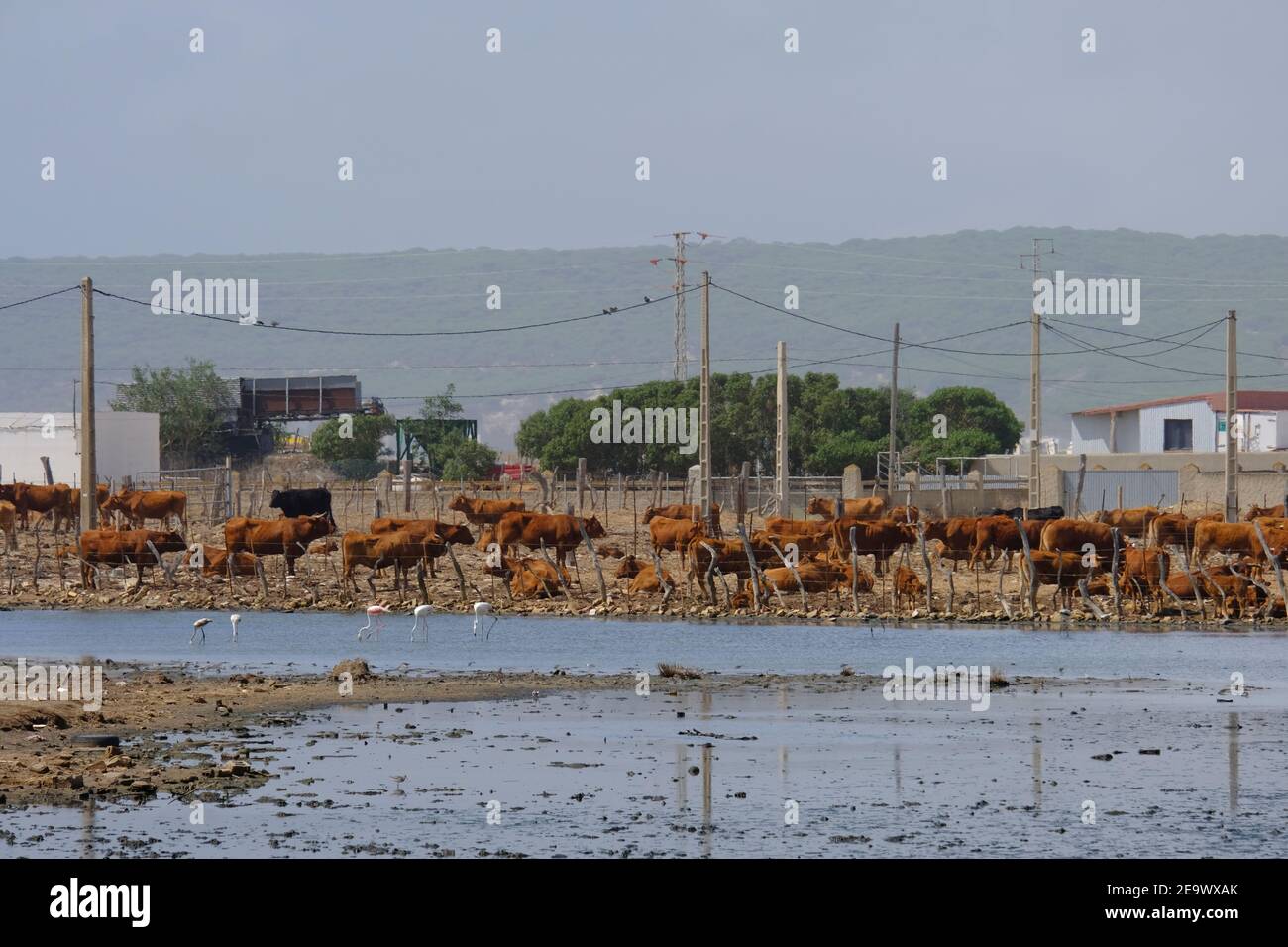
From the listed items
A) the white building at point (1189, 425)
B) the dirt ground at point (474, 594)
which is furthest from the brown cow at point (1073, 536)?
the white building at point (1189, 425)

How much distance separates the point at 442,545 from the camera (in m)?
38.4

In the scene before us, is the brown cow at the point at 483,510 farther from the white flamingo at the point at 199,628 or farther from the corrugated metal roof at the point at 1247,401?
the corrugated metal roof at the point at 1247,401

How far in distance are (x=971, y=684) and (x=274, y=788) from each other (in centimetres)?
1106

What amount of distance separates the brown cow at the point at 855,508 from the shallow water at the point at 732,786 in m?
32.0

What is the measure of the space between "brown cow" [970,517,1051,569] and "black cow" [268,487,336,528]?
23.9 m

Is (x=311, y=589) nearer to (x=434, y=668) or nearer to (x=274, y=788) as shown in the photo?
(x=434, y=668)

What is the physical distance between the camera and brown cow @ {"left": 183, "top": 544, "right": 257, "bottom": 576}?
132 ft

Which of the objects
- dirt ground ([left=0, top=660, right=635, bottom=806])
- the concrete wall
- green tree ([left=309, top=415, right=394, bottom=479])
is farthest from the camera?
green tree ([left=309, top=415, right=394, bottom=479])

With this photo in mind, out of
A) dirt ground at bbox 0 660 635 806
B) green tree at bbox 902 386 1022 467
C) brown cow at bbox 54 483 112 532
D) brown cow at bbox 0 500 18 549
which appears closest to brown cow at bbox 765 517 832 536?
dirt ground at bbox 0 660 635 806

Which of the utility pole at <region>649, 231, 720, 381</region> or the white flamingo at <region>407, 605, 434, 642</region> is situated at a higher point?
the utility pole at <region>649, 231, 720, 381</region>

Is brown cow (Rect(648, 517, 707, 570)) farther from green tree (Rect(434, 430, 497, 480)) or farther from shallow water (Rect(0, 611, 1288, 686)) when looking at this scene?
green tree (Rect(434, 430, 497, 480))

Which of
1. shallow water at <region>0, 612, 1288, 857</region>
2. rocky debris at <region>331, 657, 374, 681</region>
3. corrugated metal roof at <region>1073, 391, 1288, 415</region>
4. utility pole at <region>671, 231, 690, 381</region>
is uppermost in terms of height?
utility pole at <region>671, 231, 690, 381</region>

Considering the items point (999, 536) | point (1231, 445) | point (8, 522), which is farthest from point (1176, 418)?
point (8, 522)
